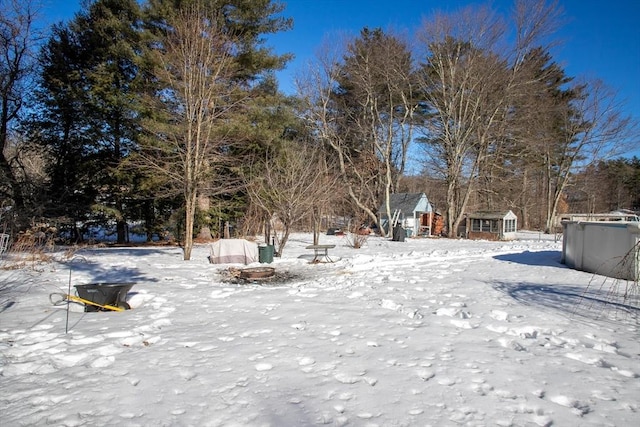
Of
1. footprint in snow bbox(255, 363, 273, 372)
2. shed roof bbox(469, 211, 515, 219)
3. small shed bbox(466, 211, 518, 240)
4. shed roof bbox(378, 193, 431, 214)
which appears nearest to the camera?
footprint in snow bbox(255, 363, 273, 372)

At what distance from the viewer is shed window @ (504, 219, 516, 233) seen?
984 inches

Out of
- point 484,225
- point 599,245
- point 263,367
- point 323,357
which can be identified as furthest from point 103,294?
point 484,225

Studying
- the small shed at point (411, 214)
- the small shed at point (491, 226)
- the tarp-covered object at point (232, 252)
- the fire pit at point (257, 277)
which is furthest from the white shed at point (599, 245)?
the small shed at point (411, 214)

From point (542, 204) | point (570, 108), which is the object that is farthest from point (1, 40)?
point (542, 204)

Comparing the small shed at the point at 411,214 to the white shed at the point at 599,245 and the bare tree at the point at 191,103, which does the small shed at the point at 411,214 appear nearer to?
the white shed at the point at 599,245

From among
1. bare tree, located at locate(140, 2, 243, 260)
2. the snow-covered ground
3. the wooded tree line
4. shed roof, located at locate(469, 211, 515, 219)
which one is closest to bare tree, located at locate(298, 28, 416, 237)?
the wooded tree line

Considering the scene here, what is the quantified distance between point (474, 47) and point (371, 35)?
9912 millimetres

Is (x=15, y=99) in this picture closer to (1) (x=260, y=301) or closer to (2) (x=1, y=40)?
(2) (x=1, y=40)

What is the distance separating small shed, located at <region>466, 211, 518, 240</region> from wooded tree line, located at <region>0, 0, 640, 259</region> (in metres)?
1.80

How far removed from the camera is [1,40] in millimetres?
14742

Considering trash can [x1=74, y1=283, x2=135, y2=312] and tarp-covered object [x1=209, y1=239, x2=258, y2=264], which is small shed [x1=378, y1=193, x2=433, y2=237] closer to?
tarp-covered object [x1=209, y1=239, x2=258, y2=264]

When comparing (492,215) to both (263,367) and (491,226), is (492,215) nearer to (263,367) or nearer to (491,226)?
(491,226)

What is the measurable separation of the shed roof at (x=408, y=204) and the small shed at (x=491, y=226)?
11.0 ft

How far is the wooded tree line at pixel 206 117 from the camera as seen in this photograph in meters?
12.8
